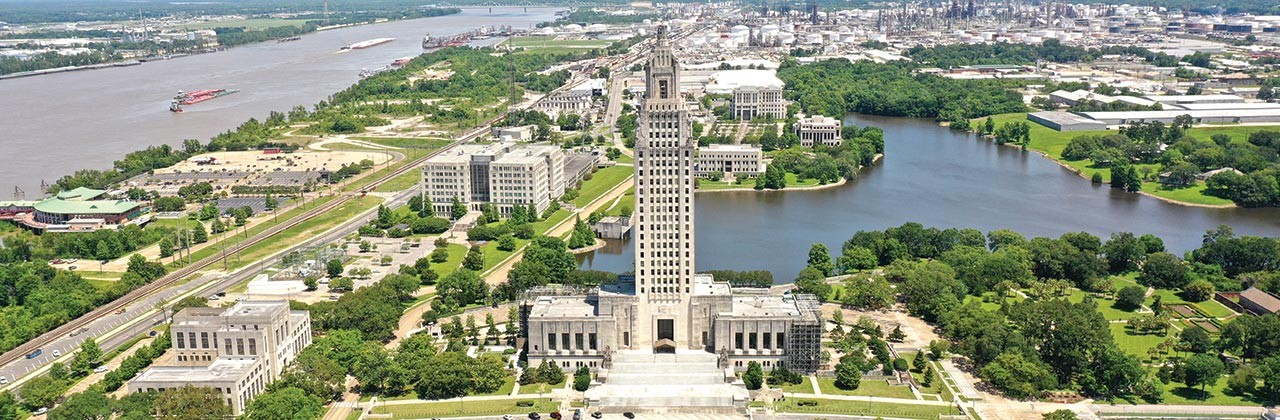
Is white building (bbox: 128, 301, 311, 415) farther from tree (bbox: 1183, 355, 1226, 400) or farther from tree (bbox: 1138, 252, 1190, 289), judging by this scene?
tree (bbox: 1138, 252, 1190, 289)

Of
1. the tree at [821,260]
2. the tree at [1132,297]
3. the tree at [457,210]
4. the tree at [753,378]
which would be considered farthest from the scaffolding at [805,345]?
the tree at [457,210]

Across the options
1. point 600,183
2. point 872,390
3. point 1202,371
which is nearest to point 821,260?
point 872,390

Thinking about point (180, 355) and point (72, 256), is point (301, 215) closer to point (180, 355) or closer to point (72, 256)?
point (72, 256)

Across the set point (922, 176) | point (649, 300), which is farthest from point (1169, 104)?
point (649, 300)

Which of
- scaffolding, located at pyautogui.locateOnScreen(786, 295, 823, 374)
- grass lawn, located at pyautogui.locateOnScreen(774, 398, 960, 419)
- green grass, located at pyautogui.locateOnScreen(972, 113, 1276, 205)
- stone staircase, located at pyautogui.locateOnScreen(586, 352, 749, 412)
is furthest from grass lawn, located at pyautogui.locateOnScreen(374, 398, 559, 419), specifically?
green grass, located at pyautogui.locateOnScreen(972, 113, 1276, 205)

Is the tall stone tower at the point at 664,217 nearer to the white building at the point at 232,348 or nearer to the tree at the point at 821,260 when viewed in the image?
the white building at the point at 232,348

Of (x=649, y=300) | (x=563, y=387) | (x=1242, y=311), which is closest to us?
(x=563, y=387)

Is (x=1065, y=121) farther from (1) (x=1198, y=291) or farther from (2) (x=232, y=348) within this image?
(2) (x=232, y=348)
